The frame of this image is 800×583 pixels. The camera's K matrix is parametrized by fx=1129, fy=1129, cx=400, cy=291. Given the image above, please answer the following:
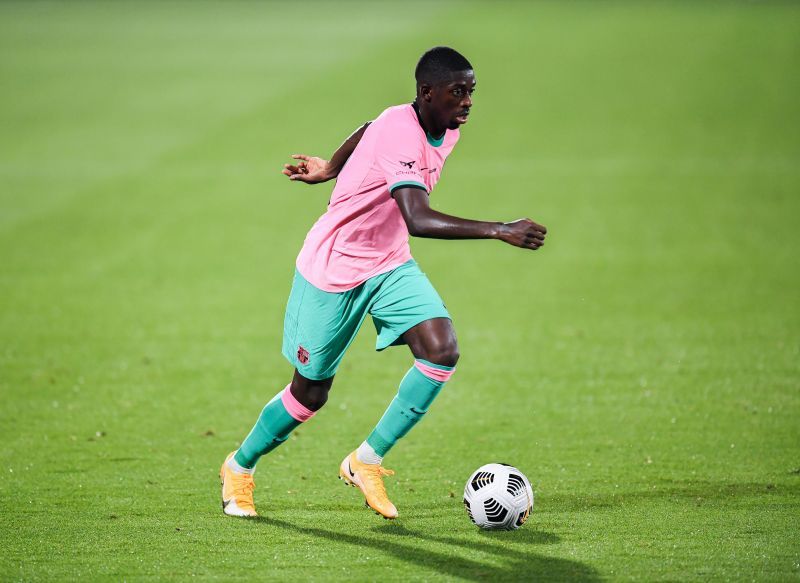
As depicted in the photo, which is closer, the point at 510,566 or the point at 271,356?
the point at 510,566

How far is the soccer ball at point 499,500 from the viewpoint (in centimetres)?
570

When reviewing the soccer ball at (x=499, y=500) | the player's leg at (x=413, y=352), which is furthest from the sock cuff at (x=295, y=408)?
the soccer ball at (x=499, y=500)

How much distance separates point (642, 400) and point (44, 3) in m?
37.0

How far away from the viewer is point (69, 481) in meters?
6.61

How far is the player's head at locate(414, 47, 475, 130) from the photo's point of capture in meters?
5.52

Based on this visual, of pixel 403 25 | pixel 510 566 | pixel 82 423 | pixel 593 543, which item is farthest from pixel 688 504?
pixel 403 25

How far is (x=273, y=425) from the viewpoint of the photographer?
6031 millimetres

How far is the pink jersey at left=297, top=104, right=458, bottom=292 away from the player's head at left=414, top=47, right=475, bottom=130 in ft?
0.47

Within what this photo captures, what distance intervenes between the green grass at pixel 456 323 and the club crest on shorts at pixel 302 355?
0.85 metres

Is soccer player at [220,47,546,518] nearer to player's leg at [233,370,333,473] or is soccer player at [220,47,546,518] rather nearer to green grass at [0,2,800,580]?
player's leg at [233,370,333,473]

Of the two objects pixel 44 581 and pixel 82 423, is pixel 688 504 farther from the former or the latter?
pixel 82 423

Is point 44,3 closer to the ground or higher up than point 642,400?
closer to the ground

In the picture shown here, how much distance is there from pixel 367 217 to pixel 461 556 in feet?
5.79

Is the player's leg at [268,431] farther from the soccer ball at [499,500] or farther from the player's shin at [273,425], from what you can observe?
the soccer ball at [499,500]
